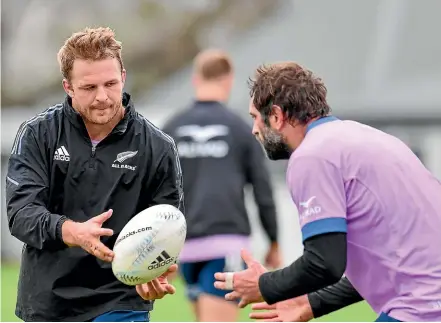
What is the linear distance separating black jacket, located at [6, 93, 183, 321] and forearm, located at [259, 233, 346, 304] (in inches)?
35.1

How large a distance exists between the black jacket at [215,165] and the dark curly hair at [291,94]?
3606 mm

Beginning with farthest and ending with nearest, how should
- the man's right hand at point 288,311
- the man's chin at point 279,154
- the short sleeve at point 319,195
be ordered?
the man's right hand at point 288,311
the man's chin at point 279,154
the short sleeve at point 319,195

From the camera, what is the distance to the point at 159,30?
1089 inches

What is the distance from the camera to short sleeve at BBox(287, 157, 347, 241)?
15.6 ft

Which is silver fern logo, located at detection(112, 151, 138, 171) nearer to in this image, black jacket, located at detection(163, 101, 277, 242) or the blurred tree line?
black jacket, located at detection(163, 101, 277, 242)

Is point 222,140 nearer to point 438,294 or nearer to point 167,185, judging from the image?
point 167,185

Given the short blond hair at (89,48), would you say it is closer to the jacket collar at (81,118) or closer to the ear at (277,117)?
the jacket collar at (81,118)

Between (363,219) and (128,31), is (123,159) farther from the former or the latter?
(128,31)

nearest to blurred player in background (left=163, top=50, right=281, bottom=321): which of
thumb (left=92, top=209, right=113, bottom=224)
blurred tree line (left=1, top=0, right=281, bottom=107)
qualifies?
thumb (left=92, top=209, right=113, bottom=224)

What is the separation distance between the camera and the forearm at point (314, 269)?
4.75 meters

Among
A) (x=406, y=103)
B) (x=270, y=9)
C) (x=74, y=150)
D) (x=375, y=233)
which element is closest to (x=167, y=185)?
(x=74, y=150)

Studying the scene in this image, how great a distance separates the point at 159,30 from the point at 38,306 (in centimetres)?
2245

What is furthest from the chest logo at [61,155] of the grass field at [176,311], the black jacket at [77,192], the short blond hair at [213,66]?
the grass field at [176,311]

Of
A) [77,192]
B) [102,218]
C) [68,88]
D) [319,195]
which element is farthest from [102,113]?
[319,195]
